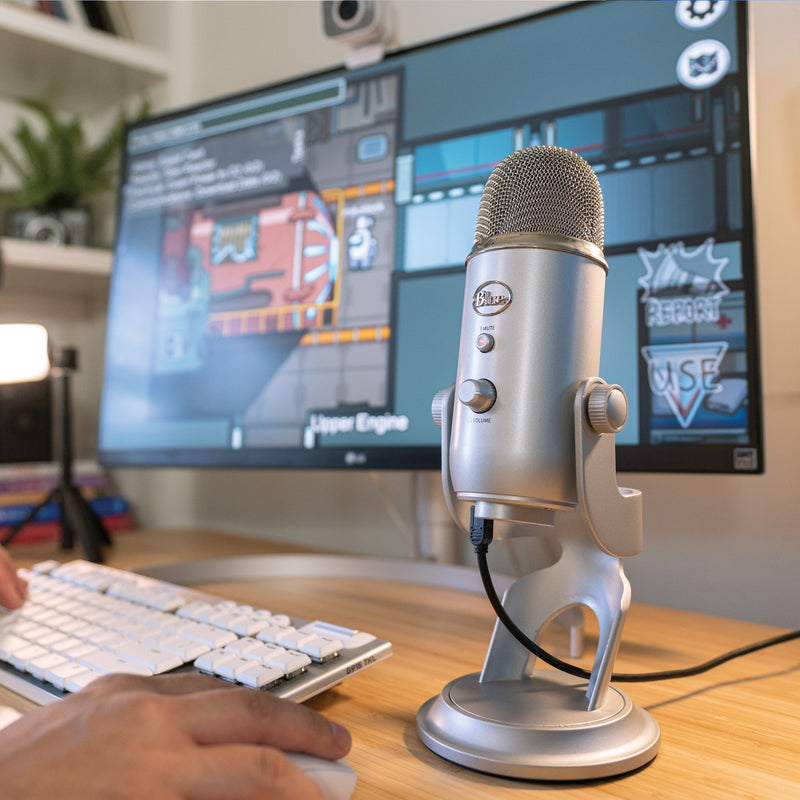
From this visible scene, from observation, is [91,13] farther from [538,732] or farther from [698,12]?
[538,732]

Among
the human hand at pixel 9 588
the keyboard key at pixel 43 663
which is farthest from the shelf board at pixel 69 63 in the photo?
the keyboard key at pixel 43 663

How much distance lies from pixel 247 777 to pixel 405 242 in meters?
0.59

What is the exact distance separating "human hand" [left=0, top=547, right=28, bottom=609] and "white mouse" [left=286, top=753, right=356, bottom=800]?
1.28ft

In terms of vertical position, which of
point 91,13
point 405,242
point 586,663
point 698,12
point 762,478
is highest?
point 91,13

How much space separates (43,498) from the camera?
117 cm

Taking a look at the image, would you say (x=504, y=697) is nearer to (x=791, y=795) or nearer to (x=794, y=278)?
(x=791, y=795)

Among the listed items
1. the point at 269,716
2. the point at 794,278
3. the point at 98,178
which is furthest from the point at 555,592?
the point at 98,178

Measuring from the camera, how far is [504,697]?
16.2 inches

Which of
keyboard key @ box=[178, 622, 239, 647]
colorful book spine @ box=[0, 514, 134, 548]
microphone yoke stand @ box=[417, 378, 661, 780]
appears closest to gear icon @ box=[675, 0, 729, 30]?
microphone yoke stand @ box=[417, 378, 661, 780]

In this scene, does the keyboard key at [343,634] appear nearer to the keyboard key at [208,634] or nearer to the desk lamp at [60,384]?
the keyboard key at [208,634]

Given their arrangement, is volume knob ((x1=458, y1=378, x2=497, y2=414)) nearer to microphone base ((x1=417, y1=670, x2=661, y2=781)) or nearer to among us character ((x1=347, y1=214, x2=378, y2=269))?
microphone base ((x1=417, y1=670, x2=661, y2=781))

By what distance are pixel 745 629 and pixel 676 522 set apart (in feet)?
0.51

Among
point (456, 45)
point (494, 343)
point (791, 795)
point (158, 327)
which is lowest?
point (791, 795)

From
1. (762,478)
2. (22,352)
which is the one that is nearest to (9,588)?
(22,352)
